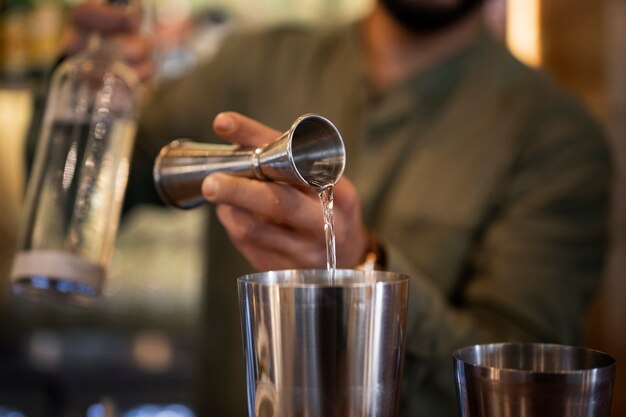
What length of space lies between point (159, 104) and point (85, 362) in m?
1.18

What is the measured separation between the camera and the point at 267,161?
0.69 meters

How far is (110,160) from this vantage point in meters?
1.13

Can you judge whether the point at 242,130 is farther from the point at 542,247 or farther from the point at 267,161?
the point at 542,247

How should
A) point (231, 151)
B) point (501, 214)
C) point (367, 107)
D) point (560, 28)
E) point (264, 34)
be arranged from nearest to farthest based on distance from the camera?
point (231, 151) → point (501, 214) → point (367, 107) → point (264, 34) → point (560, 28)

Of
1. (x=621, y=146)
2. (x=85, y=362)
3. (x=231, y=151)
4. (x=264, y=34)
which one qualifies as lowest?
(x=85, y=362)

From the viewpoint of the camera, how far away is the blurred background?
2.60 m

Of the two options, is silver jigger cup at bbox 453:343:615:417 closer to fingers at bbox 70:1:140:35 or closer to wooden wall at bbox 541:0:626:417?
fingers at bbox 70:1:140:35

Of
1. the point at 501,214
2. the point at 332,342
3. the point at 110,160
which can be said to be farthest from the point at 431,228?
the point at 332,342

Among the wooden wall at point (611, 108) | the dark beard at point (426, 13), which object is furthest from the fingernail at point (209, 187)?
the wooden wall at point (611, 108)

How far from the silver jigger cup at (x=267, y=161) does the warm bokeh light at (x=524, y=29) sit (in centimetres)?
178

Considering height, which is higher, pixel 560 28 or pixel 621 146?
pixel 560 28

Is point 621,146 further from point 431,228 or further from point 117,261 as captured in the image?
point 117,261

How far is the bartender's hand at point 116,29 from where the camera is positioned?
121 centimetres

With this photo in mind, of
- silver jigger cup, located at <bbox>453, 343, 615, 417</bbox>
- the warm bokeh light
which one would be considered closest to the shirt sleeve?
silver jigger cup, located at <bbox>453, 343, 615, 417</bbox>
